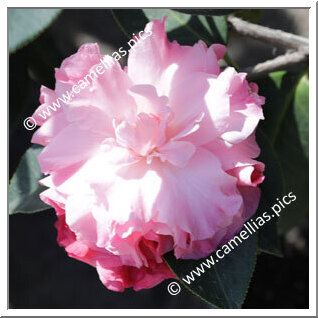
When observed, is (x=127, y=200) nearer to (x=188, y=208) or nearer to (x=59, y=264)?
(x=188, y=208)

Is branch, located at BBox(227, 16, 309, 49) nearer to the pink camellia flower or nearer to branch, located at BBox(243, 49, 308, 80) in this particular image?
branch, located at BBox(243, 49, 308, 80)

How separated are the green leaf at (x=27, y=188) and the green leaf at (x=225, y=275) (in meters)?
0.22

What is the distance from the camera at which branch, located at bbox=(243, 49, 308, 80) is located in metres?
0.75

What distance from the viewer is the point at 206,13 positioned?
638mm

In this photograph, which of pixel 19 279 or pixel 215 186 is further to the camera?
pixel 19 279

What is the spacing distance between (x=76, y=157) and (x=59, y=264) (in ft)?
3.43

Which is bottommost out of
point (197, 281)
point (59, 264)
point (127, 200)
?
point (59, 264)

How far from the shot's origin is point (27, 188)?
0.74 m

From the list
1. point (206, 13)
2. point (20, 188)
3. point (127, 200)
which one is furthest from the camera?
point (20, 188)

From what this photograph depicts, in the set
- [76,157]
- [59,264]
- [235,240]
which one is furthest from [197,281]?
[59,264]

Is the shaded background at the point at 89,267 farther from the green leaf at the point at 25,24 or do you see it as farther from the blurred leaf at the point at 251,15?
the green leaf at the point at 25,24

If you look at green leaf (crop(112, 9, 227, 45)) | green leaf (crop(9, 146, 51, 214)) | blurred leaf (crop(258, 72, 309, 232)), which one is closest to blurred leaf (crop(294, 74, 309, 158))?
blurred leaf (crop(258, 72, 309, 232))

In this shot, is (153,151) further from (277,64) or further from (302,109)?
(302,109)

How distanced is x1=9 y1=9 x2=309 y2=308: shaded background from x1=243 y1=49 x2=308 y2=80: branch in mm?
666
